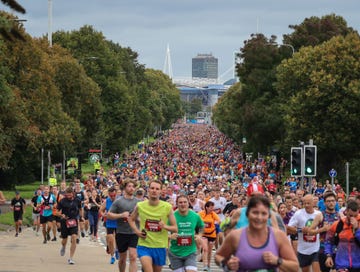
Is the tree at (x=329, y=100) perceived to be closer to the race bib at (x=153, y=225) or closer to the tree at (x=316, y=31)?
the tree at (x=316, y=31)

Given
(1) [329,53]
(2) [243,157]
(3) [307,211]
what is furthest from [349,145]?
(2) [243,157]

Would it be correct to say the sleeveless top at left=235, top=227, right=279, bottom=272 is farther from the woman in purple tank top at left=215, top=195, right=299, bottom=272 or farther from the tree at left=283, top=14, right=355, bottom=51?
the tree at left=283, top=14, right=355, bottom=51

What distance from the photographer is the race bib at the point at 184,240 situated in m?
14.7

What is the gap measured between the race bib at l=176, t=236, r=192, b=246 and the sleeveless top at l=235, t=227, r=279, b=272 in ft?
22.4

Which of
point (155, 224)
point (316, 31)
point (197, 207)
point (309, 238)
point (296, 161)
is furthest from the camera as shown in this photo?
point (316, 31)

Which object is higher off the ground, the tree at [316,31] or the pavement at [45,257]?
the tree at [316,31]

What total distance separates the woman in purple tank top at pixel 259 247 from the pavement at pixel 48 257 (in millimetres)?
12720

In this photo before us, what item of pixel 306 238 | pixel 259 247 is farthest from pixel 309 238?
pixel 259 247

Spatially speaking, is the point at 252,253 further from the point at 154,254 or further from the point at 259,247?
the point at 154,254

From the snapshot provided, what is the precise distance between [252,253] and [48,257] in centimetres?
1623

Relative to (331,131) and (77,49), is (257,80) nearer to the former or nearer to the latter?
(77,49)

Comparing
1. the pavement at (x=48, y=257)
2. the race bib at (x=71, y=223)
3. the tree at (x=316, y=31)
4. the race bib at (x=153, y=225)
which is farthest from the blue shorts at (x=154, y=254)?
the tree at (x=316, y=31)

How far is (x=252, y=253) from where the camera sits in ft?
25.8

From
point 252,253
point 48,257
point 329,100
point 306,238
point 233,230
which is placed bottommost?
point 48,257
